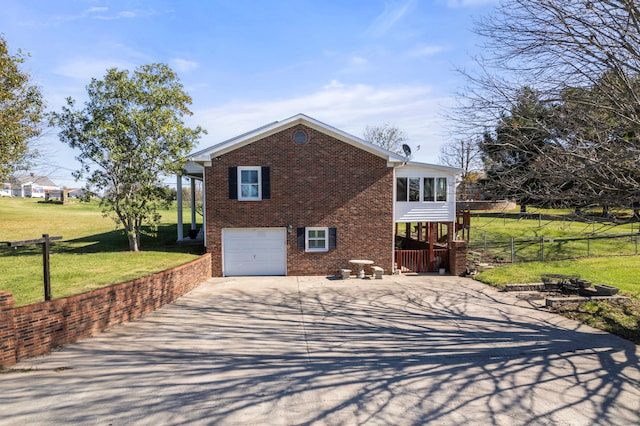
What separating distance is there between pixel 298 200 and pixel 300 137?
267cm

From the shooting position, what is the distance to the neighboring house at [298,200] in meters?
17.0

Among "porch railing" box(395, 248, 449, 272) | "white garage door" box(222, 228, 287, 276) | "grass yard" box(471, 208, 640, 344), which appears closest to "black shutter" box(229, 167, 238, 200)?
"white garage door" box(222, 228, 287, 276)

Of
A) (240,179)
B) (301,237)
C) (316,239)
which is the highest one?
(240,179)

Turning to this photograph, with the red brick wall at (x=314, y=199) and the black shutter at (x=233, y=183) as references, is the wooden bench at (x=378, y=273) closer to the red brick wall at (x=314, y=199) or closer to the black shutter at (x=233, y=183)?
the red brick wall at (x=314, y=199)

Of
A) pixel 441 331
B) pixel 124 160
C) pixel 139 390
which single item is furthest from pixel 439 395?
pixel 124 160

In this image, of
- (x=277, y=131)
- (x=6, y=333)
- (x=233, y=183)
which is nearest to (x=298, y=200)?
(x=233, y=183)

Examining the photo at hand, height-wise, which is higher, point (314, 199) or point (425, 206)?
point (314, 199)

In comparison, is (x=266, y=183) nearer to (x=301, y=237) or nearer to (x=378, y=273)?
(x=301, y=237)

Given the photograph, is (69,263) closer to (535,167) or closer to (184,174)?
(184,174)

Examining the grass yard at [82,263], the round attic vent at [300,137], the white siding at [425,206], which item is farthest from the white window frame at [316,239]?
the grass yard at [82,263]

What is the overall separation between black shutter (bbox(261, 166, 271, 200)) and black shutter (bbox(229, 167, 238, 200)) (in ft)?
3.71

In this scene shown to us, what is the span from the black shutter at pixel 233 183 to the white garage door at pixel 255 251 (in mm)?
1450

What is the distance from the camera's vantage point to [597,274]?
16.7m

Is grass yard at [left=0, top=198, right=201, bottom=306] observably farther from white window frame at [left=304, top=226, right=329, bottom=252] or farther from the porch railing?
the porch railing
